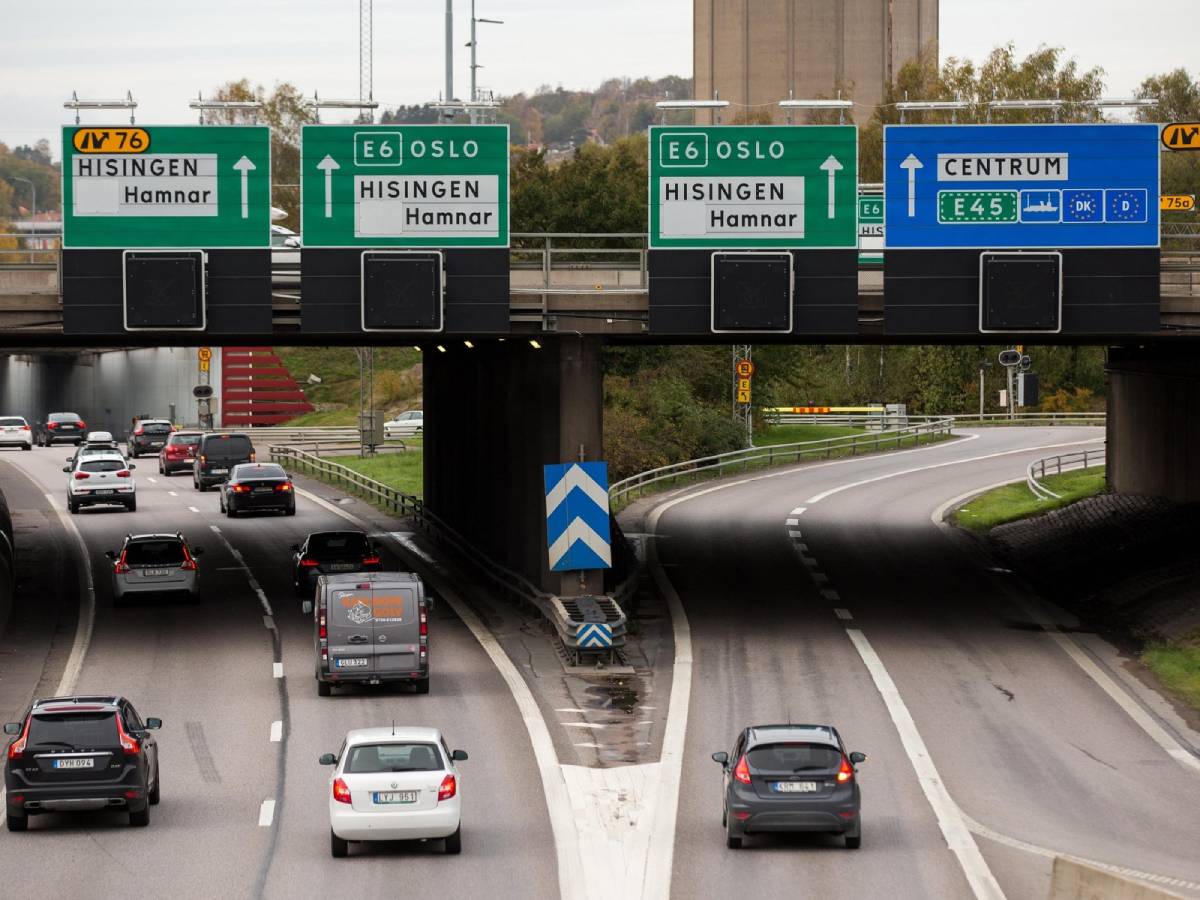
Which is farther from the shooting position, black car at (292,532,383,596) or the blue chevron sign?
black car at (292,532,383,596)

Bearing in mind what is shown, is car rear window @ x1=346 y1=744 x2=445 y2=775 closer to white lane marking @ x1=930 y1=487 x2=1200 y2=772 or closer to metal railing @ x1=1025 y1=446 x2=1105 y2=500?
white lane marking @ x1=930 y1=487 x2=1200 y2=772

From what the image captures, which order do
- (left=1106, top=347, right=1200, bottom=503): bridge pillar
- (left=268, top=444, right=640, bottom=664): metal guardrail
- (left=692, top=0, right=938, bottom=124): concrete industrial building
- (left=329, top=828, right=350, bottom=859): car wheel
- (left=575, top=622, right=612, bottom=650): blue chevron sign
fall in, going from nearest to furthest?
1. (left=329, top=828, right=350, bottom=859): car wheel
2. (left=575, top=622, right=612, bottom=650): blue chevron sign
3. (left=268, top=444, right=640, bottom=664): metal guardrail
4. (left=1106, top=347, right=1200, bottom=503): bridge pillar
5. (left=692, top=0, right=938, bottom=124): concrete industrial building

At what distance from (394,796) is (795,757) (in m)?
4.78

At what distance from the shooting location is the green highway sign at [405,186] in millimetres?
35625

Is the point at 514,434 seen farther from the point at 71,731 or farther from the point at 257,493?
the point at 257,493

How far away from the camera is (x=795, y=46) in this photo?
139250mm

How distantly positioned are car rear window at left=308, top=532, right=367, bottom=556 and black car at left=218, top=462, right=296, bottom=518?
19.5m

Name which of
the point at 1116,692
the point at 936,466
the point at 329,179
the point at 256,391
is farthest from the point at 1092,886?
the point at 256,391

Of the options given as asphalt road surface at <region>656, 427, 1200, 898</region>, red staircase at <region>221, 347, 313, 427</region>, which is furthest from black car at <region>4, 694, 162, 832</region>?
red staircase at <region>221, 347, 313, 427</region>

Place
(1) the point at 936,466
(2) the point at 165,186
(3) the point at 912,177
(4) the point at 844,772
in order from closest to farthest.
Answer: (4) the point at 844,772
(2) the point at 165,186
(3) the point at 912,177
(1) the point at 936,466

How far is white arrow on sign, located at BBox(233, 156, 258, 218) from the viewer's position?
116 ft

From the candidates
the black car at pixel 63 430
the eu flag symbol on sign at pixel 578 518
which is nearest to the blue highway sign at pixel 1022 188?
the eu flag symbol on sign at pixel 578 518

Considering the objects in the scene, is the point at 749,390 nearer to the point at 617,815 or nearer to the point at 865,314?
the point at 865,314

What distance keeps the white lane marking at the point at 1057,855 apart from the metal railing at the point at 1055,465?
4156 centimetres
